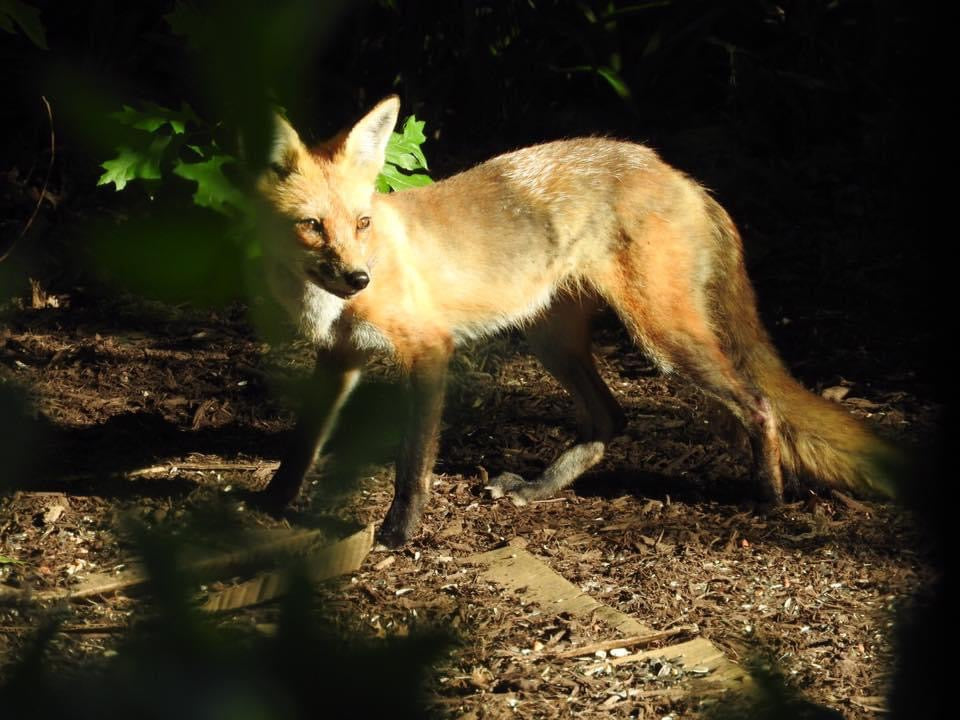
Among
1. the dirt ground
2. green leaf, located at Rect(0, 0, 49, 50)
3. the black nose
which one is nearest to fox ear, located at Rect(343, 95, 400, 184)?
the black nose

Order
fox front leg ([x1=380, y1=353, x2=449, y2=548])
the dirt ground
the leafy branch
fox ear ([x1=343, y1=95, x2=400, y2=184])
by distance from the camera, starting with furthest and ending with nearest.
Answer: fox front leg ([x1=380, y1=353, x2=449, y2=548]) < fox ear ([x1=343, y1=95, x2=400, y2=184]) < the dirt ground < the leafy branch

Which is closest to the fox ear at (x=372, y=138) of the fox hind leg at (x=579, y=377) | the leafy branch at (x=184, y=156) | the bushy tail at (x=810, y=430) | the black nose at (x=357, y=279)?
the leafy branch at (x=184, y=156)

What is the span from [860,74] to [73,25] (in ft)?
19.9

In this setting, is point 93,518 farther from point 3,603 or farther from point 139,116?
point 3,603

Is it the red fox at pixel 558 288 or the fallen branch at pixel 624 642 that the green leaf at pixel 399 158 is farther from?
the fallen branch at pixel 624 642

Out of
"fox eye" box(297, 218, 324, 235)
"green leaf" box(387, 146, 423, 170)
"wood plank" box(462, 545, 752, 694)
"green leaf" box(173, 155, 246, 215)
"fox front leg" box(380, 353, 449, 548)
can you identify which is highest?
"green leaf" box(173, 155, 246, 215)

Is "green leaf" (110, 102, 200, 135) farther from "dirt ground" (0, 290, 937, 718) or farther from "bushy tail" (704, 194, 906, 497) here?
"bushy tail" (704, 194, 906, 497)

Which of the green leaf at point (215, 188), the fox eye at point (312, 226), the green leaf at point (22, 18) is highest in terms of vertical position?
the green leaf at point (22, 18)

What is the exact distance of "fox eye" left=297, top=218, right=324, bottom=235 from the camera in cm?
419

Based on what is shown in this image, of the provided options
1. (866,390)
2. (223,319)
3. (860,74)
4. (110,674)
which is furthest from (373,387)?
(860,74)

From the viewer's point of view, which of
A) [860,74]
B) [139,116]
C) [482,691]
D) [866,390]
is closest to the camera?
[482,691]

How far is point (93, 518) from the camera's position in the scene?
452 cm

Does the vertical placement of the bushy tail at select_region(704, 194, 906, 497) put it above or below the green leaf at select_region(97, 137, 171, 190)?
below

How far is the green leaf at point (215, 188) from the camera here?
2248 millimetres
